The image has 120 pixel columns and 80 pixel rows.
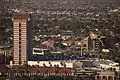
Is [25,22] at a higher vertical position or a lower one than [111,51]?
higher

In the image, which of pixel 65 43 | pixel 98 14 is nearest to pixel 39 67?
pixel 65 43

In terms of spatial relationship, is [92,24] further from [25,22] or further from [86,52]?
[25,22]

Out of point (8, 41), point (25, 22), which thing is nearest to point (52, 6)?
point (8, 41)

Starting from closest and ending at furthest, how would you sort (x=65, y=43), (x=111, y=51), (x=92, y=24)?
(x=111, y=51) < (x=65, y=43) < (x=92, y=24)

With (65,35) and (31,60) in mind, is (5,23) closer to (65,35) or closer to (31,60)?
(65,35)

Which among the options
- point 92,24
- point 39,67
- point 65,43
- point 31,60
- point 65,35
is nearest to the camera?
point 39,67

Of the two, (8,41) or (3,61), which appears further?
(8,41)
